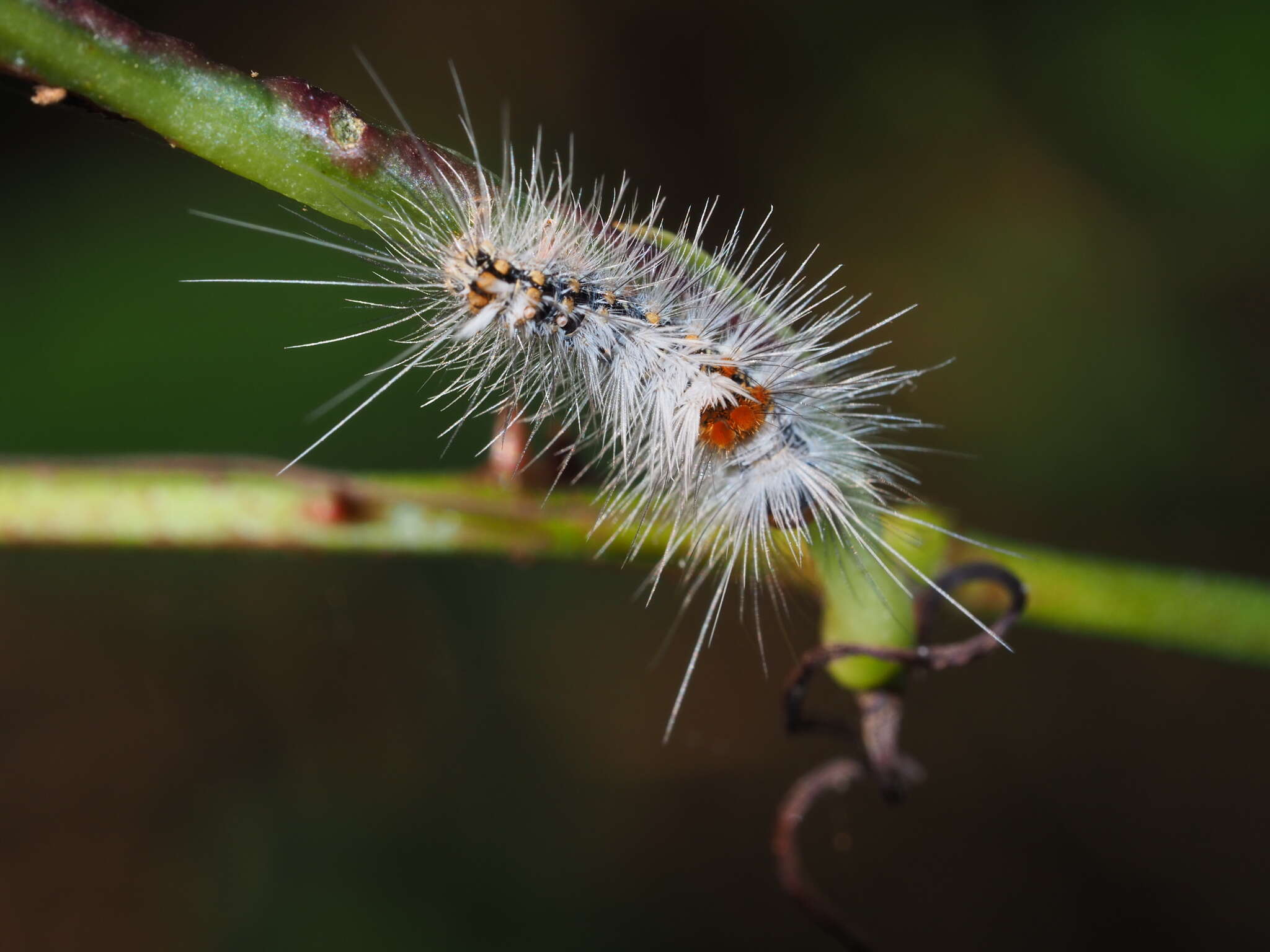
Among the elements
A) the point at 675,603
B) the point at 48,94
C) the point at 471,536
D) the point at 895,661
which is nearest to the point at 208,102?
the point at 48,94

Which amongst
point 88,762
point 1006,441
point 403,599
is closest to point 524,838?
point 403,599

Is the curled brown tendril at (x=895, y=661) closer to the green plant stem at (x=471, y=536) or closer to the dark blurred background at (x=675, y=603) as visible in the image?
the green plant stem at (x=471, y=536)

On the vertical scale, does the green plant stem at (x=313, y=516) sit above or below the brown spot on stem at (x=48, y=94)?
below

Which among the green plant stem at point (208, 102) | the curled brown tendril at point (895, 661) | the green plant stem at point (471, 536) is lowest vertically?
the curled brown tendril at point (895, 661)

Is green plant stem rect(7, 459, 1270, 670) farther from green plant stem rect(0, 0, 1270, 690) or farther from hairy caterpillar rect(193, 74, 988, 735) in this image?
hairy caterpillar rect(193, 74, 988, 735)

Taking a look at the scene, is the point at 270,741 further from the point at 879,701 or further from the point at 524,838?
the point at 879,701

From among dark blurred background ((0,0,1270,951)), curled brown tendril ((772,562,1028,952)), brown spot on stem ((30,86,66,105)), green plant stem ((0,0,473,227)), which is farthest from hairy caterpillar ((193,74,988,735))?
dark blurred background ((0,0,1270,951))

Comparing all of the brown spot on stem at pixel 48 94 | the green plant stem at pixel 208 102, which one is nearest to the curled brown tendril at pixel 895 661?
the green plant stem at pixel 208 102
